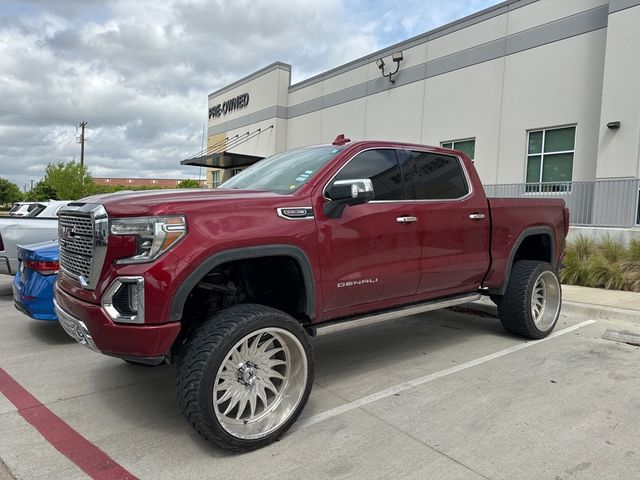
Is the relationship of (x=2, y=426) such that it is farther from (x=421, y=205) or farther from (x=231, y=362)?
(x=421, y=205)

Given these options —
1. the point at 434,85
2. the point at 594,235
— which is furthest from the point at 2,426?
the point at 434,85

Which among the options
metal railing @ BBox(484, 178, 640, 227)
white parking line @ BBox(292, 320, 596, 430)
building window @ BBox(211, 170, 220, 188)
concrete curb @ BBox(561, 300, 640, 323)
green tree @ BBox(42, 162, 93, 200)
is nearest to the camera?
white parking line @ BBox(292, 320, 596, 430)

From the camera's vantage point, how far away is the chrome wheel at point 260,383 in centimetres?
320

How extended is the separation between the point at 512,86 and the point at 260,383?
1406cm

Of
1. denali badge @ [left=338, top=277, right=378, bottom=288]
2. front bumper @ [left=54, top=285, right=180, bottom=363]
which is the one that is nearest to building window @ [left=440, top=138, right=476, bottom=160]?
denali badge @ [left=338, top=277, right=378, bottom=288]

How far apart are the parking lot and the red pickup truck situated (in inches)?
14.6

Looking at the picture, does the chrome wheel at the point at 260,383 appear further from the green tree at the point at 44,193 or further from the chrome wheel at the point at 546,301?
the green tree at the point at 44,193

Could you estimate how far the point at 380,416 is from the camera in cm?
373

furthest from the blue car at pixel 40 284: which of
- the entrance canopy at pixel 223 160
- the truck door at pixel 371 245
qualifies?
the entrance canopy at pixel 223 160

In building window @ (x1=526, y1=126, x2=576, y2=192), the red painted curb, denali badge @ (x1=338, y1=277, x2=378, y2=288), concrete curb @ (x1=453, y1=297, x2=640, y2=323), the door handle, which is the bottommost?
the red painted curb

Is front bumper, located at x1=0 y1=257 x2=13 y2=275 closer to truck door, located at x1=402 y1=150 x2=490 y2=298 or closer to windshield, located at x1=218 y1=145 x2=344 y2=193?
windshield, located at x1=218 y1=145 x2=344 y2=193

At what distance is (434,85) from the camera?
17250 mm

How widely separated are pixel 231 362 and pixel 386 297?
153cm

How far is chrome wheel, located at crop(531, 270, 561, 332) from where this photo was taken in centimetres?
591
